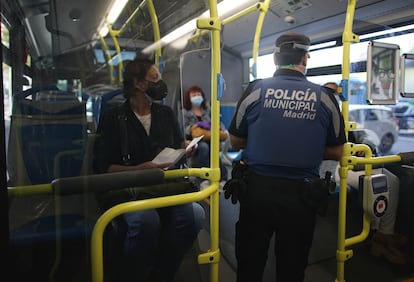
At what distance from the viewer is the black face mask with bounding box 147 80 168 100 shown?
1465 mm

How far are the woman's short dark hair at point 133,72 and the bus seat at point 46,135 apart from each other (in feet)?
0.66

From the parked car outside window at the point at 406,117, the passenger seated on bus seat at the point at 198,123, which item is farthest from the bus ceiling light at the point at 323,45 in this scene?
the passenger seated on bus seat at the point at 198,123

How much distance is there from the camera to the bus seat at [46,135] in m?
1.21

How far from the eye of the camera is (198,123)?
4.14 meters

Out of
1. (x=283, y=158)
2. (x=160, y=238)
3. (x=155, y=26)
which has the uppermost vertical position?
(x=155, y=26)

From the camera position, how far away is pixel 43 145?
129 cm

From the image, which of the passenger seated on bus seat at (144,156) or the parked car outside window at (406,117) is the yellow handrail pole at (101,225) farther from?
the parked car outside window at (406,117)

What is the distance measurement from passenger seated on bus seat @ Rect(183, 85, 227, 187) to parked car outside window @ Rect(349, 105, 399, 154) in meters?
1.71

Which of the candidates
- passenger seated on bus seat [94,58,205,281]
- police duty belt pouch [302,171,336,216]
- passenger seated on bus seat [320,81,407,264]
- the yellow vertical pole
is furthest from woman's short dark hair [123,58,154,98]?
passenger seated on bus seat [320,81,407,264]

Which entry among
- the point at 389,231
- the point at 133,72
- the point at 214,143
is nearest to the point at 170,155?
the point at 214,143

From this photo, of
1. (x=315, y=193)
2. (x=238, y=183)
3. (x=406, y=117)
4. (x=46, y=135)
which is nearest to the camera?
(x=46, y=135)

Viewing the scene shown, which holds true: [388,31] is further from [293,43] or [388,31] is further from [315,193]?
[315,193]

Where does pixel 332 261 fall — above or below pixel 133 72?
below

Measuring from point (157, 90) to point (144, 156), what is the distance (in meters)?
0.32
